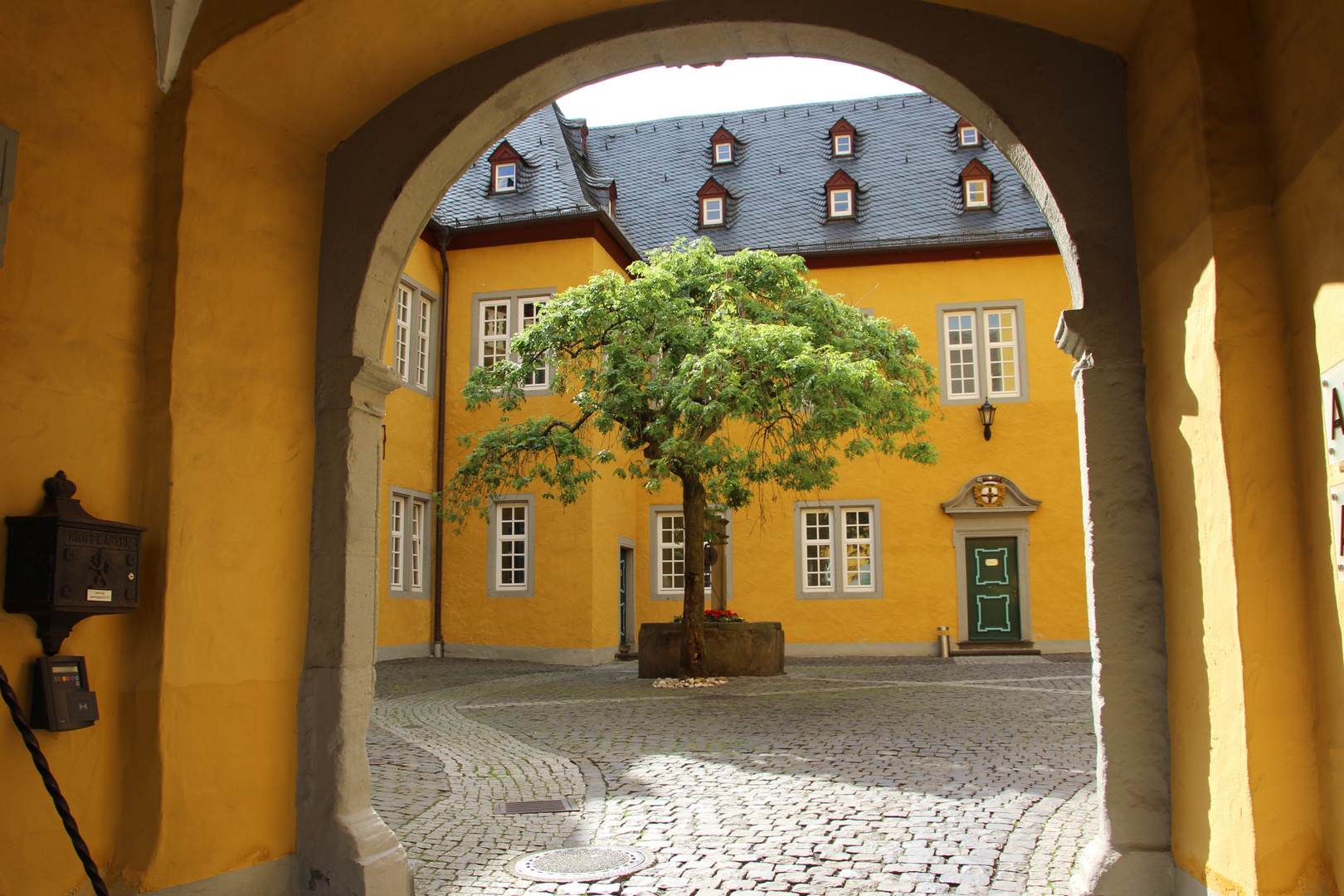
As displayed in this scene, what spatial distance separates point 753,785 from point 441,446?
12865 millimetres

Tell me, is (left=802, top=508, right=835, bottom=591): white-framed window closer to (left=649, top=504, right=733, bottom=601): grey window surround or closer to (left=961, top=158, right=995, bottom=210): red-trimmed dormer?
(left=649, top=504, right=733, bottom=601): grey window surround

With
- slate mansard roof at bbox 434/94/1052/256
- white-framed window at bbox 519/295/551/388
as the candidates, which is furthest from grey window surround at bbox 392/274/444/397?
white-framed window at bbox 519/295/551/388

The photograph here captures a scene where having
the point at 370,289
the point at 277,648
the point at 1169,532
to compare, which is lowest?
the point at 277,648

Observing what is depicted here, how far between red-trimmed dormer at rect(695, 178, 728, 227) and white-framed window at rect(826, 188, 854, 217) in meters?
2.20

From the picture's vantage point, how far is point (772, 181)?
22562 millimetres

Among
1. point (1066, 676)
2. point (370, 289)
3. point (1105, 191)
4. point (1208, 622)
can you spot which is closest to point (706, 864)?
point (1208, 622)

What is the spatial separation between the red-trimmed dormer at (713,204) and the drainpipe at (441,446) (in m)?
5.77

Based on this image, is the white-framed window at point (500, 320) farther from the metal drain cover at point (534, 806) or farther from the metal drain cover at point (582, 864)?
the metal drain cover at point (582, 864)

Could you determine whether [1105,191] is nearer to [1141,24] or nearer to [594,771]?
[1141,24]

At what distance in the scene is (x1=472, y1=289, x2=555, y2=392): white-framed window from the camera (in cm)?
1842

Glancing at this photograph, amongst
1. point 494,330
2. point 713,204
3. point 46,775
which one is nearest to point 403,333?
point 494,330

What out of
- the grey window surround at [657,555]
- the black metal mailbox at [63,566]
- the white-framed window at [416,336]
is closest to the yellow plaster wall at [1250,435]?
the black metal mailbox at [63,566]

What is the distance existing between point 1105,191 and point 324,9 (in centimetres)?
305

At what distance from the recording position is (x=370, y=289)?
15.1ft
